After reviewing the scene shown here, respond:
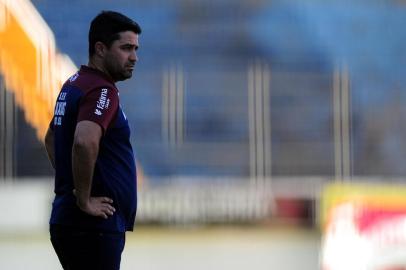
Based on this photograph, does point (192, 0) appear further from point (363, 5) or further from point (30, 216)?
point (30, 216)

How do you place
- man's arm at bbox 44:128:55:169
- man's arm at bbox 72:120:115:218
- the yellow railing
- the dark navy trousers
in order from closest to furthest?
1. man's arm at bbox 72:120:115:218
2. the dark navy trousers
3. man's arm at bbox 44:128:55:169
4. the yellow railing

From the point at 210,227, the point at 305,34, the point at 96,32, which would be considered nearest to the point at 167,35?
the point at 305,34

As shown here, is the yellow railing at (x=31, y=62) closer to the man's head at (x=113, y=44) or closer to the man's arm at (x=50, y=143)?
the man's arm at (x=50, y=143)

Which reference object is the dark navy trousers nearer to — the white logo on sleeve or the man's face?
the white logo on sleeve

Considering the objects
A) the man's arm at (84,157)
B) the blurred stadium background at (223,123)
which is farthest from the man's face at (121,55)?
the blurred stadium background at (223,123)

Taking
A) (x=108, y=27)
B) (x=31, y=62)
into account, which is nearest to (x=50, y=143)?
(x=108, y=27)

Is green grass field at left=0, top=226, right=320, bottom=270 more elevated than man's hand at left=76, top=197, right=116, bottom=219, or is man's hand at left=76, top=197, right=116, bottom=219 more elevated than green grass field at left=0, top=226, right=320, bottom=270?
man's hand at left=76, top=197, right=116, bottom=219

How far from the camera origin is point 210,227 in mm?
5426

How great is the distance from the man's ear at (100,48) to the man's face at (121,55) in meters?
0.01

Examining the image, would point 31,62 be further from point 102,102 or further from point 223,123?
point 102,102

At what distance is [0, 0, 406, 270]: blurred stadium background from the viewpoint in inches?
213

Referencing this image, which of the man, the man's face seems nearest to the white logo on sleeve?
the man

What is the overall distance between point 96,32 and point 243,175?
2.99m

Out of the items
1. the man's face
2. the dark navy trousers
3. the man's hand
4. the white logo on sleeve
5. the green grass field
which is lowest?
the green grass field
